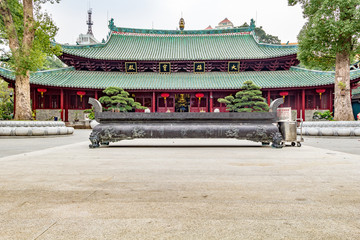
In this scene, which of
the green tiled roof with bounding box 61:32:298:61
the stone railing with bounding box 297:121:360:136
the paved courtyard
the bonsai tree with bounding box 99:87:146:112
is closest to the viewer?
the paved courtyard

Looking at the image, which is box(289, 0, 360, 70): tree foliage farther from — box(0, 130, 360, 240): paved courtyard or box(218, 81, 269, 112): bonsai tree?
box(0, 130, 360, 240): paved courtyard

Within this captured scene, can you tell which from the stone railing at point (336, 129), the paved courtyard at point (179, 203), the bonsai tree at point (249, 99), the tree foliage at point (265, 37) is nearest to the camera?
the paved courtyard at point (179, 203)

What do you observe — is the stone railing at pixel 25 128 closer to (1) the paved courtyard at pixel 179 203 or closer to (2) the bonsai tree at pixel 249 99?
(1) the paved courtyard at pixel 179 203

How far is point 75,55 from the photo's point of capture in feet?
61.0

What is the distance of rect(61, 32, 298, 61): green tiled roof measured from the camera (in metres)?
19.6

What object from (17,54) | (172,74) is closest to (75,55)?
(172,74)

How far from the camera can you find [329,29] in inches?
360

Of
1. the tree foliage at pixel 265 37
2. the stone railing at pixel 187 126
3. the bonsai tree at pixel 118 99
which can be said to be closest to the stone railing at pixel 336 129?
the stone railing at pixel 187 126

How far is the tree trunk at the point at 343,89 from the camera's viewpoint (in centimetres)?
978

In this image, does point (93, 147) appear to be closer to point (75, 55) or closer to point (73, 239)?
point (73, 239)

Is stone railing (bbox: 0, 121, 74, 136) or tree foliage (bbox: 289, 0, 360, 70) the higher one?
tree foliage (bbox: 289, 0, 360, 70)

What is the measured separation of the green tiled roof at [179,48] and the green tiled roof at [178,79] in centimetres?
147

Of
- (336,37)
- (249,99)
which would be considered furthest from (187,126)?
(249,99)

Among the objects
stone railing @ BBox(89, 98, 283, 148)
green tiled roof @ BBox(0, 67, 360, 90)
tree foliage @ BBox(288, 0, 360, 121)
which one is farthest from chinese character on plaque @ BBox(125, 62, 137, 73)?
stone railing @ BBox(89, 98, 283, 148)
